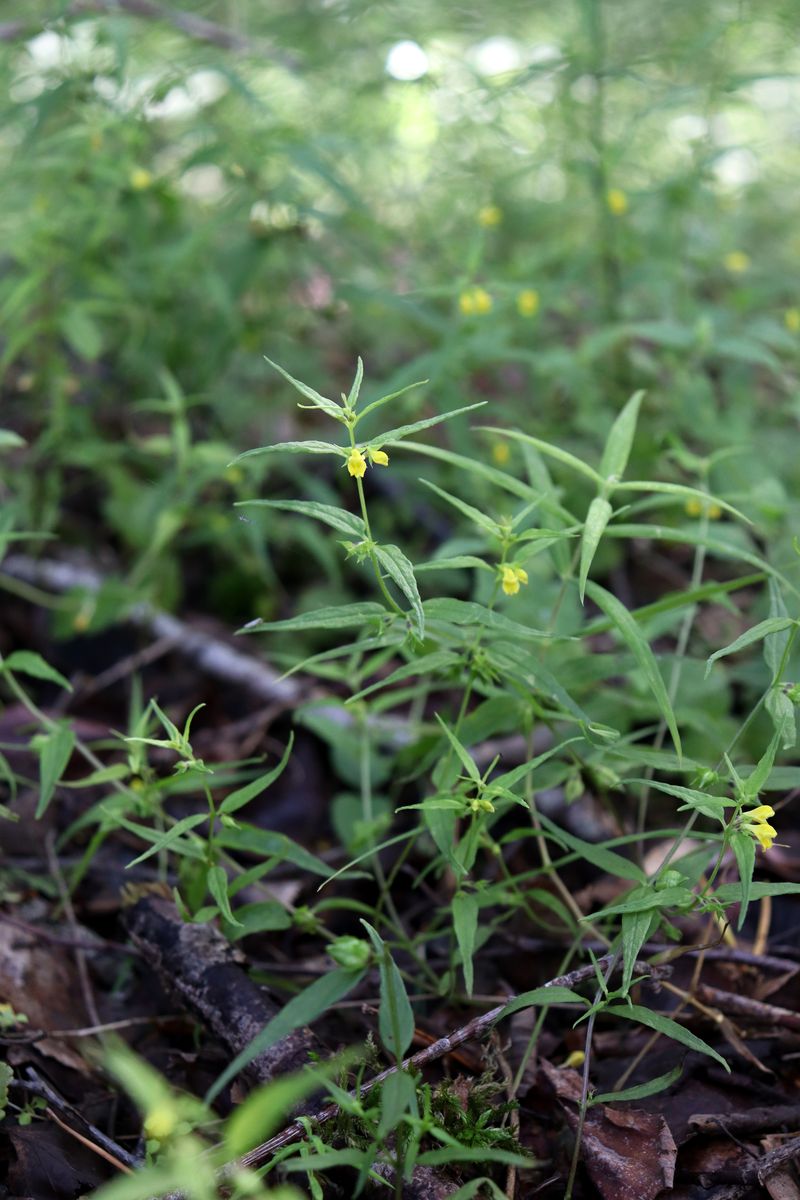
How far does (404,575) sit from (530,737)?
1.69 ft

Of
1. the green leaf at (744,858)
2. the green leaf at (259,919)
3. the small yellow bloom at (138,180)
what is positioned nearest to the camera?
the green leaf at (744,858)

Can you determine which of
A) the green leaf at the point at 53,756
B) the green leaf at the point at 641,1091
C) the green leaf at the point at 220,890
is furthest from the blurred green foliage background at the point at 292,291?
the green leaf at the point at 641,1091

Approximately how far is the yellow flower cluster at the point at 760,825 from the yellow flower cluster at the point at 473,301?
169 centimetres

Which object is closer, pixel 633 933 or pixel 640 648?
pixel 633 933

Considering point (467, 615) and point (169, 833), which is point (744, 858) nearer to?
point (467, 615)

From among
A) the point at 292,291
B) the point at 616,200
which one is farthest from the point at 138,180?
the point at 616,200

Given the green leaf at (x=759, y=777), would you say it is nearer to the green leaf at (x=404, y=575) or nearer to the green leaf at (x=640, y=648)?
the green leaf at (x=640, y=648)

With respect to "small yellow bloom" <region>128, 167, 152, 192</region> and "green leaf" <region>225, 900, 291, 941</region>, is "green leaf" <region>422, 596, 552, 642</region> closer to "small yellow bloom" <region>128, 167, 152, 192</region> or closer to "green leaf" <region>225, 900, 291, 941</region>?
"green leaf" <region>225, 900, 291, 941</region>

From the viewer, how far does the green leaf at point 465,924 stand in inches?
53.3

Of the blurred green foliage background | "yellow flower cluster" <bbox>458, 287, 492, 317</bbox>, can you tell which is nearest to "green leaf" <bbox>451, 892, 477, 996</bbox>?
the blurred green foliage background

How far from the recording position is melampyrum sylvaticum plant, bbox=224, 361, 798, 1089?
4.41 feet

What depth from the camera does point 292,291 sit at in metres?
3.70

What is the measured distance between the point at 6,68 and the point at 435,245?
1.72 metres

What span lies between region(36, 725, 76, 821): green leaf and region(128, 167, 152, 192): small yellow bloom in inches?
74.3
